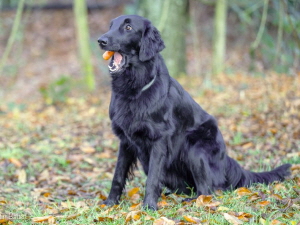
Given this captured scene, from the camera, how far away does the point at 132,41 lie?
3.79 m

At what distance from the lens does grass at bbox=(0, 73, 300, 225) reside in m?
3.40

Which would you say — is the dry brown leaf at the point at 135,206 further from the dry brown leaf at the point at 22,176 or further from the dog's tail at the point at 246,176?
the dry brown leaf at the point at 22,176

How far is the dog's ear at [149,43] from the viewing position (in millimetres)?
3771

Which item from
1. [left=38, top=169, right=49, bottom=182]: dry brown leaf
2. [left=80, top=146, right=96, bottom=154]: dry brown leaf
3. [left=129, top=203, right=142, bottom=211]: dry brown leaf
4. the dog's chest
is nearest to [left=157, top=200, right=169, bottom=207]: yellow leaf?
[left=129, top=203, right=142, bottom=211]: dry brown leaf

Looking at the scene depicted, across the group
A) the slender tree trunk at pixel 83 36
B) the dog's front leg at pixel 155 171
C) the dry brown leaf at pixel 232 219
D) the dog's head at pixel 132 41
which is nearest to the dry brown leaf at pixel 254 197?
the dry brown leaf at pixel 232 219

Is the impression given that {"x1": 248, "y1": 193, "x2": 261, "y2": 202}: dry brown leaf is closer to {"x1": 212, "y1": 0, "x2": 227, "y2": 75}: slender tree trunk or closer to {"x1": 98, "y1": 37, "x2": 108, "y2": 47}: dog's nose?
{"x1": 98, "y1": 37, "x2": 108, "y2": 47}: dog's nose

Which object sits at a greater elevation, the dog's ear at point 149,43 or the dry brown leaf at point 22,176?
the dog's ear at point 149,43

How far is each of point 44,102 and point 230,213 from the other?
24.8 ft

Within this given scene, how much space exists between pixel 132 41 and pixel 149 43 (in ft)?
0.51

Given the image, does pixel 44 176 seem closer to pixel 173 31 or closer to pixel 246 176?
pixel 246 176

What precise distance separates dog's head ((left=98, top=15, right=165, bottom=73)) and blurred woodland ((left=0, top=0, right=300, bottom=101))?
4268 mm

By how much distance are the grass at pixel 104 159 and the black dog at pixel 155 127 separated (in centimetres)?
19

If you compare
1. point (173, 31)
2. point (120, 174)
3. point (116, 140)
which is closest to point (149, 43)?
point (120, 174)

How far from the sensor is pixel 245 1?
12180 millimetres
